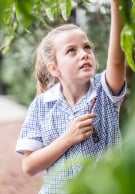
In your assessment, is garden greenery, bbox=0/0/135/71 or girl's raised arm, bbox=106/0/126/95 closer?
garden greenery, bbox=0/0/135/71

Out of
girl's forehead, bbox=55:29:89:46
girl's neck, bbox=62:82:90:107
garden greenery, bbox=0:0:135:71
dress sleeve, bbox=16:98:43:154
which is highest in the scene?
girl's forehead, bbox=55:29:89:46

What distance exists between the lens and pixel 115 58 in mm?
1113

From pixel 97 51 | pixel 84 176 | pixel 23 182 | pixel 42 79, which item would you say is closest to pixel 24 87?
pixel 23 182

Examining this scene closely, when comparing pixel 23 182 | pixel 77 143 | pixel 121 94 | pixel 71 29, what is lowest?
pixel 23 182

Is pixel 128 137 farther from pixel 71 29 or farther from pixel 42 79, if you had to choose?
pixel 42 79

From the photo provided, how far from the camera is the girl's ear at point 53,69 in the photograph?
136 centimetres

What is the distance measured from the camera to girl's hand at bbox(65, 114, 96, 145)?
1172 mm

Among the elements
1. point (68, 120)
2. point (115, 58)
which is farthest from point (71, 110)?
point (115, 58)

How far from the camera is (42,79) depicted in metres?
1.50

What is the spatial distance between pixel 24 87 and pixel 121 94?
18.4ft

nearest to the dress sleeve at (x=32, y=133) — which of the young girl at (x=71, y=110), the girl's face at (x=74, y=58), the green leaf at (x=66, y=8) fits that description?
the young girl at (x=71, y=110)

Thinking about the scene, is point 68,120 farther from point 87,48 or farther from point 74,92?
point 87,48

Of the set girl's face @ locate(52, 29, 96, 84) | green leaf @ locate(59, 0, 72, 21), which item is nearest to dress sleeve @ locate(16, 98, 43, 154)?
girl's face @ locate(52, 29, 96, 84)

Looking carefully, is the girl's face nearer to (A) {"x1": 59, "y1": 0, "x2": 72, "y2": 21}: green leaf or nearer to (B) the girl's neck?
(B) the girl's neck
